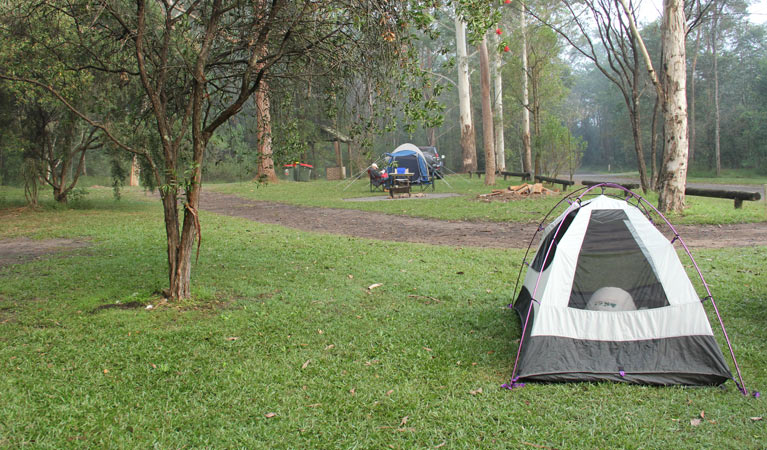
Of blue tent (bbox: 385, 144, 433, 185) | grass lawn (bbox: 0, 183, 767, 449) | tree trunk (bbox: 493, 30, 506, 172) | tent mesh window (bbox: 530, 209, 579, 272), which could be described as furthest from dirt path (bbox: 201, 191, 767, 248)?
tree trunk (bbox: 493, 30, 506, 172)

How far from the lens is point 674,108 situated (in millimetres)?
Result: 11203

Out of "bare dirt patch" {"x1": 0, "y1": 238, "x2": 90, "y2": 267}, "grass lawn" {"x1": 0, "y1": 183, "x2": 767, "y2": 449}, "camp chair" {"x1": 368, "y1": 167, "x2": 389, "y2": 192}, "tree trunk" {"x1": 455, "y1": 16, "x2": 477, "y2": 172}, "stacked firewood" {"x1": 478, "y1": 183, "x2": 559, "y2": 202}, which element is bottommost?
"grass lawn" {"x1": 0, "y1": 183, "x2": 767, "y2": 449}

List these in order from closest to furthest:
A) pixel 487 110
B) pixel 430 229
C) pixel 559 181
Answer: pixel 430 229, pixel 559 181, pixel 487 110

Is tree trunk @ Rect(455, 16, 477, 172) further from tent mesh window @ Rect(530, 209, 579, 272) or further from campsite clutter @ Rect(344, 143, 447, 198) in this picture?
tent mesh window @ Rect(530, 209, 579, 272)

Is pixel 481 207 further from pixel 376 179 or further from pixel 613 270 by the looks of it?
pixel 613 270

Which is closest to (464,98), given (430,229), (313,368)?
(430,229)

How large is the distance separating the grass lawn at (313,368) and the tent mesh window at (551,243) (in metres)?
0.67

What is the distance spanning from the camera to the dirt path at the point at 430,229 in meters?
9.44

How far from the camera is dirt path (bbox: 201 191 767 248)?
9.44 meters

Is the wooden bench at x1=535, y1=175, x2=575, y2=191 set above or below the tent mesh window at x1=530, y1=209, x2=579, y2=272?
above

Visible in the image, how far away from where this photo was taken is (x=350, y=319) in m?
5.37

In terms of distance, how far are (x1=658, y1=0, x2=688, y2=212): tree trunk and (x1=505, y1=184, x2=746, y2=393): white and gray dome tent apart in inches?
315

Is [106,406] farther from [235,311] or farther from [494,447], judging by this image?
[494,447]

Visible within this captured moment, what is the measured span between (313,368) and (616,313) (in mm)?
2432
